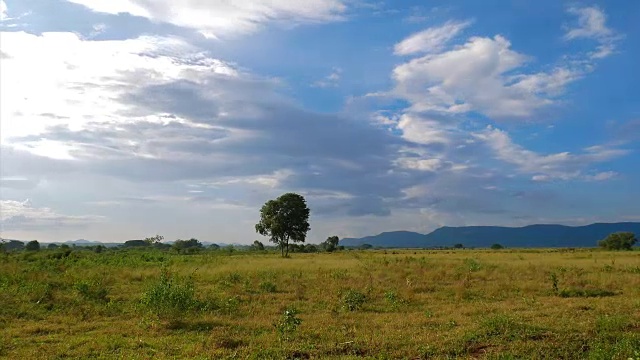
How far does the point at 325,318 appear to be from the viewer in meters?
14.9

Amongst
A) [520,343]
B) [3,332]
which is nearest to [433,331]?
[520,343]

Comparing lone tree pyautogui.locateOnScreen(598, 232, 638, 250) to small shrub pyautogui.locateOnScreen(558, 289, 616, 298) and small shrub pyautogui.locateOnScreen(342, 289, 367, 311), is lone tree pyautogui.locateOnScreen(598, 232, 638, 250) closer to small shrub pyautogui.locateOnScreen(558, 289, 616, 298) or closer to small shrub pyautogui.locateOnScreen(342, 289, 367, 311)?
small shrub pyautogui.locateOnScreen(558, 289, 616, 298)

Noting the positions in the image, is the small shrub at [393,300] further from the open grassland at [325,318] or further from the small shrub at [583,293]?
the small shrub at [583,293]

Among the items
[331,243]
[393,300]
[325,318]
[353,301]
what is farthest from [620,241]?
[325,318]

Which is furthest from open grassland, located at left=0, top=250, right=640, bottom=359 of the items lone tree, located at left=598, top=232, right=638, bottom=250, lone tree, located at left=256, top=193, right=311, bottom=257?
lone tree, located at left=598, top=232, right=638, bottom=250

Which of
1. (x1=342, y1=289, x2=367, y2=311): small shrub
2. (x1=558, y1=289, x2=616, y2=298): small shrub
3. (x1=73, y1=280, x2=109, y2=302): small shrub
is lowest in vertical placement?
(x1=558, y1=289, x2=616, y2=298): small shrub

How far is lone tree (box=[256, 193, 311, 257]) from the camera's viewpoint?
237ft

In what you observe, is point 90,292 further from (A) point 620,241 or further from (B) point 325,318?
(A) point 620,241

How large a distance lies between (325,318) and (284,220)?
5791 centimetres

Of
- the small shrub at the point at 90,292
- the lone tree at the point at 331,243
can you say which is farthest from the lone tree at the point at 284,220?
the small shrub at the point at 90,292

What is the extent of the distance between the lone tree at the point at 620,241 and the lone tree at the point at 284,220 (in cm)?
6323

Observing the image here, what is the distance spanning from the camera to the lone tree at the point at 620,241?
91.4 meters

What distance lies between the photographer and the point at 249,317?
15531 mm

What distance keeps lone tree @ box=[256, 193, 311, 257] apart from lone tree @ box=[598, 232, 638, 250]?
207ft
